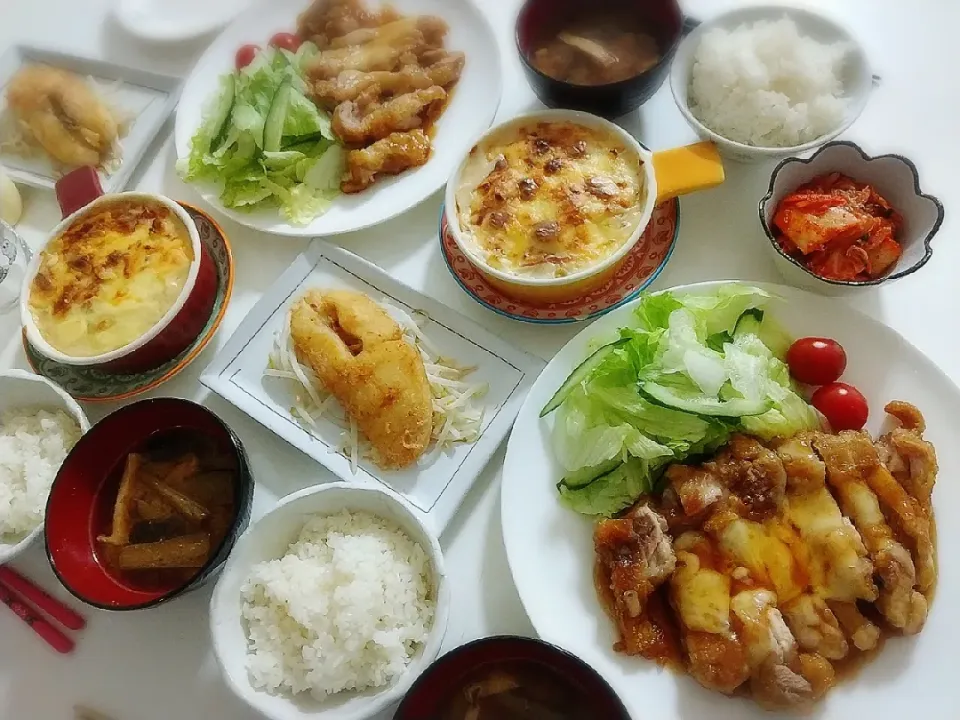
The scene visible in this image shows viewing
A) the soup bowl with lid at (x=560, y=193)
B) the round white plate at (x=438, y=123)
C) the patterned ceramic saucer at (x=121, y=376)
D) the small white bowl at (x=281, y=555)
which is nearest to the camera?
the small white bowl at (x=281, y=555)

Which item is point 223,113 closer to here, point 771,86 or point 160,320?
point 160,320

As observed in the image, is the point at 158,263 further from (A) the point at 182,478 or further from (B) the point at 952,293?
(B) the point at 952,293

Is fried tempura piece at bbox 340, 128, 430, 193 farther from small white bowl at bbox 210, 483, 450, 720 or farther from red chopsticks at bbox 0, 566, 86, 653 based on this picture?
red chopsticks at bbox 0, 566, 86, 653

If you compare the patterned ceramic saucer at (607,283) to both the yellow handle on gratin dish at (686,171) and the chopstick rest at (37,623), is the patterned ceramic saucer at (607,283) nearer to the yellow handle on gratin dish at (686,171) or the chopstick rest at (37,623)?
the yellow handle on gratin dish at (686,171)

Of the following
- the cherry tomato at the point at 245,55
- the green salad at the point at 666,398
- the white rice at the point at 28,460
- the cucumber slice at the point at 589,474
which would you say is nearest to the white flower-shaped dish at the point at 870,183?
the green salad at the point at 666,398

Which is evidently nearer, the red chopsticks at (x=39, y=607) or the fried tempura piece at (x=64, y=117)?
the red chopsticks at (x=39, y=607)

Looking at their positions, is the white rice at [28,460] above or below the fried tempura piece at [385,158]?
below

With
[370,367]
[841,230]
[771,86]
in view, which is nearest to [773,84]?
[771,86]
